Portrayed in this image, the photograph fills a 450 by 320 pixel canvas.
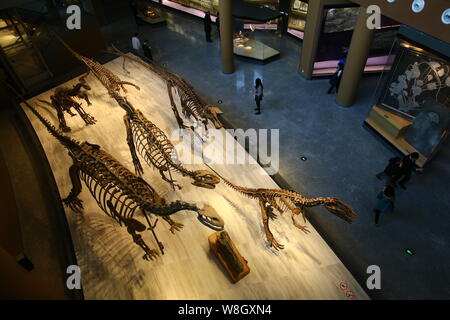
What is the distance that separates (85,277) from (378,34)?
11342mm

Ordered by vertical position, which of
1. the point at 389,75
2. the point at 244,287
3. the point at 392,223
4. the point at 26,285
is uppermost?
the point at 26,285

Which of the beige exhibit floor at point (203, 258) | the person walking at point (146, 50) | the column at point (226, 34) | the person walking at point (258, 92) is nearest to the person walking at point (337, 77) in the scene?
the person walking at point (258, 92)

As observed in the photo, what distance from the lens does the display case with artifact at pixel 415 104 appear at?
19.9 feet

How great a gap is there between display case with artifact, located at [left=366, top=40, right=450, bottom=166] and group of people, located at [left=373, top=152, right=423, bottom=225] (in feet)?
3.28

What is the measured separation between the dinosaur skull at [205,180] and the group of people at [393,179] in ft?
11.0

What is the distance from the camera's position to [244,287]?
452 centimetres

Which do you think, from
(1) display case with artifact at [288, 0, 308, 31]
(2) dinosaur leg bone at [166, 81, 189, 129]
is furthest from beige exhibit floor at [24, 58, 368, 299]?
(1) display case with artifact at [288, 0, 308, 31]

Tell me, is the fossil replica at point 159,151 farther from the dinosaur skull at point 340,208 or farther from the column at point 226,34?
the column at point 226,34

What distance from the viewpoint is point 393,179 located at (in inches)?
234

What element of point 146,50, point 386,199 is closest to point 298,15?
point 146,50

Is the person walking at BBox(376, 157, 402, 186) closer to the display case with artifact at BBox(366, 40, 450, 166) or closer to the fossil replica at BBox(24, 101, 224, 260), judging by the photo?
the display case with artifact at BBox(366, 40, 450, 166)

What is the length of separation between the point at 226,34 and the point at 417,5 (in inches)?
235

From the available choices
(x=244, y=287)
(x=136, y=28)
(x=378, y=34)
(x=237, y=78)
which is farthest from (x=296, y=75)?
(x=136, y=28)

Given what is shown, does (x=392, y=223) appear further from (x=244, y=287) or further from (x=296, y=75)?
(x=296, y=75)
